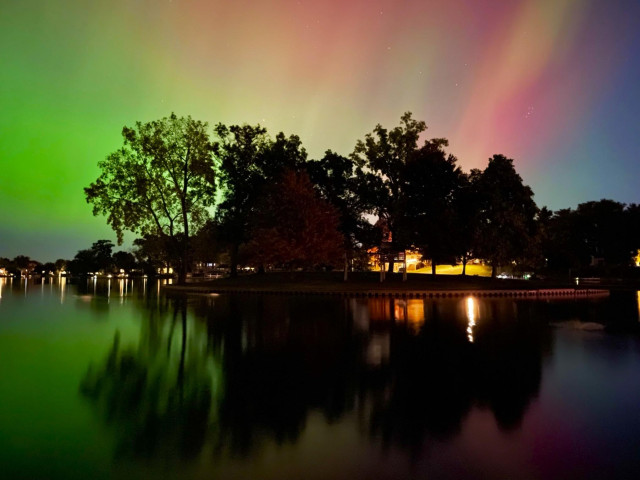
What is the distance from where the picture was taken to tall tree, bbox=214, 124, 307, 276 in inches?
2008

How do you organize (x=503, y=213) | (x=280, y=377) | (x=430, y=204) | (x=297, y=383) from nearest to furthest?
(x=297, y=383)
(x=280, y=377)
(x=430, y=204)
(x=503, y=213)

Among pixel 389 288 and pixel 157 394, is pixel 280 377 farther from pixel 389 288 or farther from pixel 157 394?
pixel 389 288

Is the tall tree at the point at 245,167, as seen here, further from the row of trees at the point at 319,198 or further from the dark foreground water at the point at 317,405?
the dark foreground water at the point at 317,405

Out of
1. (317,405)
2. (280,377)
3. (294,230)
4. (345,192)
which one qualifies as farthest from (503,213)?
(317,405)

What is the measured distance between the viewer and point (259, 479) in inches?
191

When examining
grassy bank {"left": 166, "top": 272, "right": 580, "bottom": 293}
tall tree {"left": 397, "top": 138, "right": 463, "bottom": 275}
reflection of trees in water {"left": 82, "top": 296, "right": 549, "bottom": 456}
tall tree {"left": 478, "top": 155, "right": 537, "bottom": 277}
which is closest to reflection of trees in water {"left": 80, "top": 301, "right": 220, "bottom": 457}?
reflection of trees in water {"left": 82, "top": 296, "right": 549, "bottom": 456}

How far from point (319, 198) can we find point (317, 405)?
41454 millimetres

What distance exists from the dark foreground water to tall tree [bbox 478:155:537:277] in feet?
113

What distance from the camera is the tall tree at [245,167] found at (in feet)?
167

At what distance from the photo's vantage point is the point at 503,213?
4847 centimetres

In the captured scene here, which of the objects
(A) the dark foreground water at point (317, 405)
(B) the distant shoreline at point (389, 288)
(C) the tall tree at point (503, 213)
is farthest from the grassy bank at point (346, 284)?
(A) the dark foreground water at point (317, 405)

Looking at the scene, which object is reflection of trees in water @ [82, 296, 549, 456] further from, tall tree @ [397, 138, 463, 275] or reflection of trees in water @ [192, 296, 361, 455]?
tall tree @ [397, 138, 463, 275]

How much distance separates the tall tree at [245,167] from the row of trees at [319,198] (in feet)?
0.36

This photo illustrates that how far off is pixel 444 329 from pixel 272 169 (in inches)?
1459
